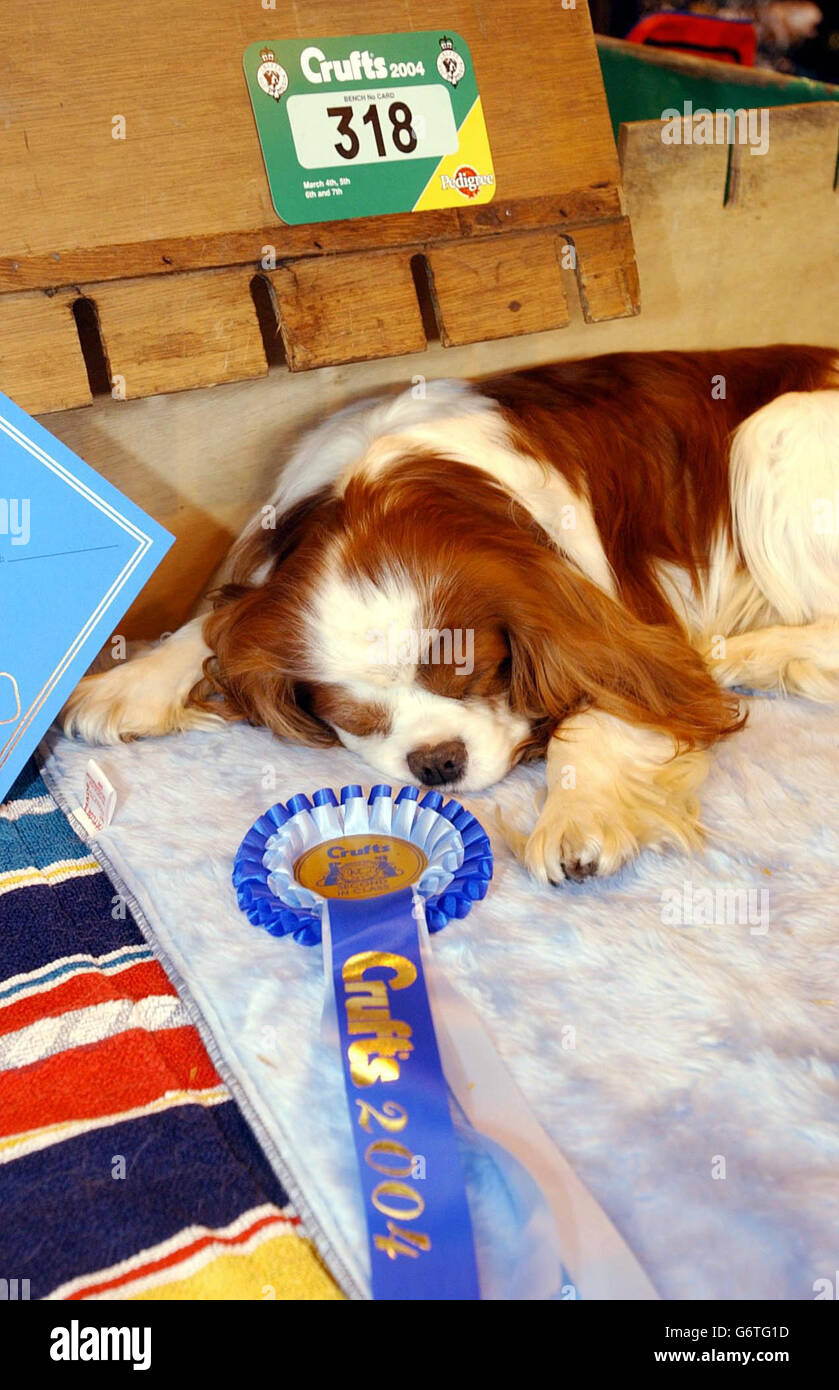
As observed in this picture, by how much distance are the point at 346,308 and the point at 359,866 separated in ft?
3.93

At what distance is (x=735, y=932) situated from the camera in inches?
67.9

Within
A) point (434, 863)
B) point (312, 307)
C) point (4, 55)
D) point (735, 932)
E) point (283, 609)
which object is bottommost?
point (735, 932)

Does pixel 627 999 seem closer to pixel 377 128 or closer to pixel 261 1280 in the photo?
pixel 261 1280

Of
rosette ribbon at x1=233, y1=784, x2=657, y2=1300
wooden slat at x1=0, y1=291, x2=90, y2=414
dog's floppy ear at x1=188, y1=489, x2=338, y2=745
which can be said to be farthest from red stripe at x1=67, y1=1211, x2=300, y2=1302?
wooden slat at x1=0, y1=291, x2=90, y2=414

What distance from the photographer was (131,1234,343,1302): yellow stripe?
1.17 metres

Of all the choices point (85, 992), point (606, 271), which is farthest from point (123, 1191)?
point (606, 271)

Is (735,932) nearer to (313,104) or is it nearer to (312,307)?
(312,307)

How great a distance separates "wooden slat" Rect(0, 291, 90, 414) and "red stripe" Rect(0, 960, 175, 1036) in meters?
1.10

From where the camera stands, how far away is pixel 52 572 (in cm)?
194

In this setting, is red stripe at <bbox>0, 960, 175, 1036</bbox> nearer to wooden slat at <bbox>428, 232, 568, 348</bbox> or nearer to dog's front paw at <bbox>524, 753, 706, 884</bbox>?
dog's front paw at <bbox>524, 753, 706, 884</bbox>

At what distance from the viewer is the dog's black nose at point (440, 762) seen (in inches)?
78.6

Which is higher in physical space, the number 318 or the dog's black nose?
the number 318

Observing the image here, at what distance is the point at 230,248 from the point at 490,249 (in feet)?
1.93
